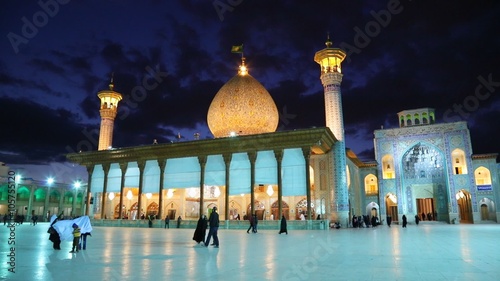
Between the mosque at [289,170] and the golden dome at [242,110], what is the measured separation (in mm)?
77

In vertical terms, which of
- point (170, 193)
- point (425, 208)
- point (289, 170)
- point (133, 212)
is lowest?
point (133, 212)

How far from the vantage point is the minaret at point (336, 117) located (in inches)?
920

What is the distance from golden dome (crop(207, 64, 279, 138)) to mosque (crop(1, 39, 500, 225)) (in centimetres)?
8

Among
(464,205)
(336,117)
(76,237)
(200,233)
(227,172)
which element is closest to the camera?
(76,237)

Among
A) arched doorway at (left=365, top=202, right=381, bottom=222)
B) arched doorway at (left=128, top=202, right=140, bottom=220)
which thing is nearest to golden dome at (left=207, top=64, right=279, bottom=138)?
arched doorway at (left=128, top=202, right=140, bottom=220)

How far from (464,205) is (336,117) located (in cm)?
1855

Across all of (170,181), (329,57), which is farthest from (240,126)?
(329,57)

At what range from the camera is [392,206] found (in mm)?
36375

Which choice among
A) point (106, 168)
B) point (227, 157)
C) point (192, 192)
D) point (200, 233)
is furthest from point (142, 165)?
point (200, 233)

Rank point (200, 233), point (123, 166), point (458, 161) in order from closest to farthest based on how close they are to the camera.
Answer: point (200, 233)
point (123, 166)
point (458, 161)

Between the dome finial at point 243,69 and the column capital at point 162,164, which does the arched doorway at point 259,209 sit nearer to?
the column capital at point 162,164

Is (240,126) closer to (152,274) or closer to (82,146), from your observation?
(82,146)

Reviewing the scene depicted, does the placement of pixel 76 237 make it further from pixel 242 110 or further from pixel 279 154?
pixel 242 110

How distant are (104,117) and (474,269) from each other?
33591mm
